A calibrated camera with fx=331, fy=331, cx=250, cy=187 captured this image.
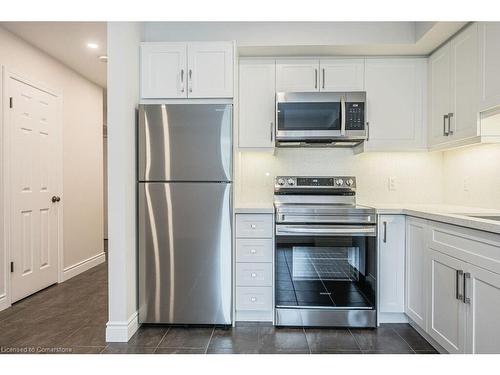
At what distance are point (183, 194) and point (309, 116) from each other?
1174mm

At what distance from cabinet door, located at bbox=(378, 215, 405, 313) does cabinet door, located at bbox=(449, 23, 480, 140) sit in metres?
0.77

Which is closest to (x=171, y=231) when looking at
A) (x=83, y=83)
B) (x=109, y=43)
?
(x=109, y=43)

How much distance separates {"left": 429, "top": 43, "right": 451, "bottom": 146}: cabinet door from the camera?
251cm

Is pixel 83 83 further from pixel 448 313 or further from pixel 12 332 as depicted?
pixel 448 313

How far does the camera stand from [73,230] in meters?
4.00

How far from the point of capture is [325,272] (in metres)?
2.55

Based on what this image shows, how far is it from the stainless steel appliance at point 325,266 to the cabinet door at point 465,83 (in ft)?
2.81

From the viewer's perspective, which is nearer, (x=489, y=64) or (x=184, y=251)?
(x=489, y=64)

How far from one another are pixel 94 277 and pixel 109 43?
2811 millimetres

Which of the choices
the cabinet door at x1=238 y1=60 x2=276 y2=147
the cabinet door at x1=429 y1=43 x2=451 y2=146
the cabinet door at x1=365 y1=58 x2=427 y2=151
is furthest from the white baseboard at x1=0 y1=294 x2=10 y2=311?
the cabinet door at x1=429 y1=43 x2=451 y2=146

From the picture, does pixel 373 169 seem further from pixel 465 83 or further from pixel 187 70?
pixel 187 70

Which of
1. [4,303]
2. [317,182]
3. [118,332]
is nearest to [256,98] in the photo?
[317,182]

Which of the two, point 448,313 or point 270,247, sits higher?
point 270,247

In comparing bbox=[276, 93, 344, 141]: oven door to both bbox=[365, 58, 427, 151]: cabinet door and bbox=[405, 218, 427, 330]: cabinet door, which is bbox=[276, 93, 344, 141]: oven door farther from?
bbox=[405, 218, 427, 330]: cabinet door
